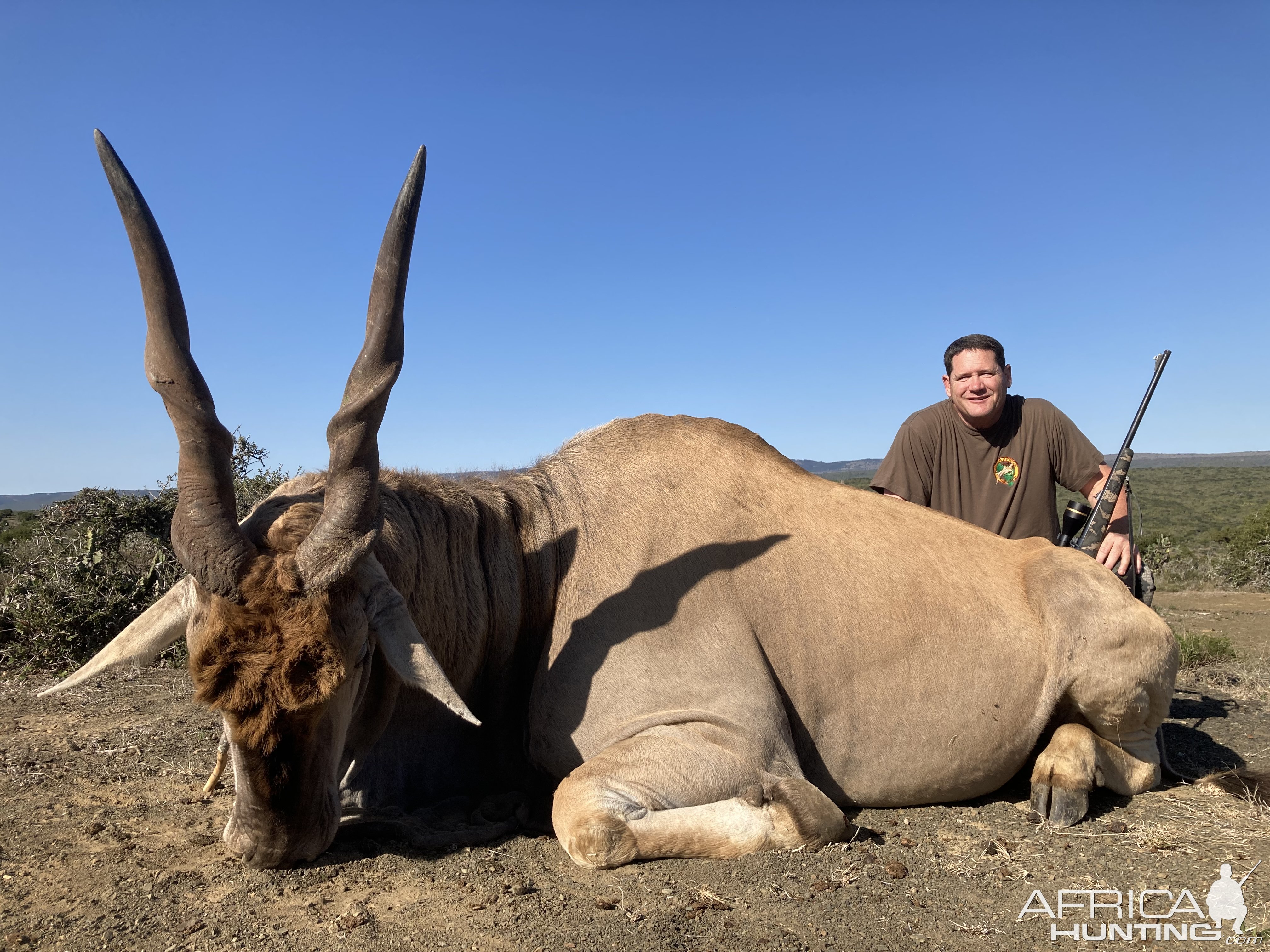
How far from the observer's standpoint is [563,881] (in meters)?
3.57

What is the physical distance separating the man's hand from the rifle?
0.10 ft

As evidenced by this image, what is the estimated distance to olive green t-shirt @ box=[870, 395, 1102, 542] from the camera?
6.75 meters

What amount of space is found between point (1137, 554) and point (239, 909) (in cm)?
611

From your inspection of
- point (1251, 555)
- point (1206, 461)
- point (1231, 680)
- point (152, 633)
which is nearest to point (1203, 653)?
point (1231, 680)

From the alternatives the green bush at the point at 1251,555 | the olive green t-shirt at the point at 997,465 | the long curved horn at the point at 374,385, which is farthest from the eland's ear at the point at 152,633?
the green bush at the point at 1251,555

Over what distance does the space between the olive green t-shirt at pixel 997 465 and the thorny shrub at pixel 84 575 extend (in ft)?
18.6

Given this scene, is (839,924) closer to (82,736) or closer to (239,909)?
(239,909)

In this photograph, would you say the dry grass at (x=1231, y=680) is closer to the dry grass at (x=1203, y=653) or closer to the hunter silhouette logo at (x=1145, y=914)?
the dry grass at (x=1203, y=653)

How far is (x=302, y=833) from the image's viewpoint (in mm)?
3473

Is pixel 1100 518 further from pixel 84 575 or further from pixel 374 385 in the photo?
pixel 84 575

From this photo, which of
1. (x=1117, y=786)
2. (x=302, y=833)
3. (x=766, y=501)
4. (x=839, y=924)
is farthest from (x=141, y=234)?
(x=1117, y=786)

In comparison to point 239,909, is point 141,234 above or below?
above

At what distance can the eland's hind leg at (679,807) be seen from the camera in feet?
12.0

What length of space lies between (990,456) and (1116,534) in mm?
1066
